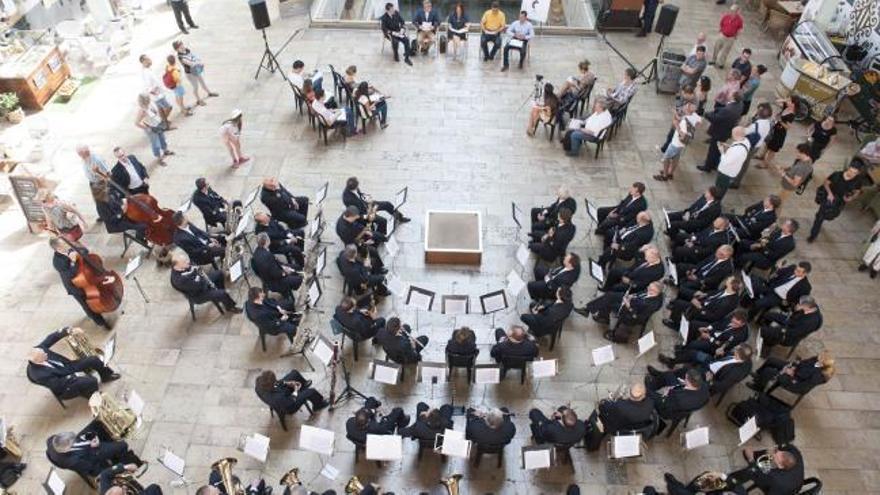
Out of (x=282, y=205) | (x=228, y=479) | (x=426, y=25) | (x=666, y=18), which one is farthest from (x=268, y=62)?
(x=228, y=479)

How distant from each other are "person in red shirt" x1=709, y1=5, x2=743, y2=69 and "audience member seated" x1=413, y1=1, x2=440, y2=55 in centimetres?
661

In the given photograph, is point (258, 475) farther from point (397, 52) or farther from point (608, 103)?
point (397, 52)

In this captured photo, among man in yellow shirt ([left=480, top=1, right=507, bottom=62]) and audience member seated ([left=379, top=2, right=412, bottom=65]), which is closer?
man in yellow shirt ([left=480, top=1, right=507, bottom=62])

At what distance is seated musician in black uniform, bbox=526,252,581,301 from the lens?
8547 mm

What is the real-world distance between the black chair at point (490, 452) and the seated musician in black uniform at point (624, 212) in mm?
4279

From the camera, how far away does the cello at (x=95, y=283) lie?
843cm

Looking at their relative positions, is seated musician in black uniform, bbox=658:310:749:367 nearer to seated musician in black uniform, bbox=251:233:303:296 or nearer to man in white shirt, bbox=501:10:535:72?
seated musician in black uniform, bbox=251:233:303:296

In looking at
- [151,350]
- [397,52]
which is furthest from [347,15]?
[151,350]

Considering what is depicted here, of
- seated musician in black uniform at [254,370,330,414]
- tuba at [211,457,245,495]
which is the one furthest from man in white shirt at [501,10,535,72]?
tuba at [211,457,245,495]

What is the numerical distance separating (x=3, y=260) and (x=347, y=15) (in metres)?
12.9

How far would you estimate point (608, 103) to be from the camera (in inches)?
475

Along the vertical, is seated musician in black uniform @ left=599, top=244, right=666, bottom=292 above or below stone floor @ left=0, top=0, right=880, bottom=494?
above

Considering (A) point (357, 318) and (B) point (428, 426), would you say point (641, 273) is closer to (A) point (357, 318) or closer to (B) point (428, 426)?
(B) point (428, 426)

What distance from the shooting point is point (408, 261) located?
994 centimetres
